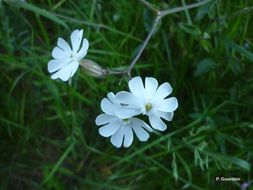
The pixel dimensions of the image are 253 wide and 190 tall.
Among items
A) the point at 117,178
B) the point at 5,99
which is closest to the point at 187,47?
the point at 117,178

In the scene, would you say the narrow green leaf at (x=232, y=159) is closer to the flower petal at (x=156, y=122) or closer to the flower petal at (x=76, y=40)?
the flower petal at (x=156, y=122)

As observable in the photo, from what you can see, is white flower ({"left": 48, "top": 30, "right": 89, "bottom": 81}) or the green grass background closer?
white flower ({"left": 48, "top": 30, "right": 89, "bottom": 81})

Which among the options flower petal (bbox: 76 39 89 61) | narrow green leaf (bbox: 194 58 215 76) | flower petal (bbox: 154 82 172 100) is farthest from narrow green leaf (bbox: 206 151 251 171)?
flower petal (bbox: 76 39 89 61)

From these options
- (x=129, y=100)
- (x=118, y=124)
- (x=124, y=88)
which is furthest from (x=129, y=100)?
(x=124, y=88)

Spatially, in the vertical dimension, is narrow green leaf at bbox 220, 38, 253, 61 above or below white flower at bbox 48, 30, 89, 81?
above

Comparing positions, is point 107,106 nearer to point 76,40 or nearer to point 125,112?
point 125,112

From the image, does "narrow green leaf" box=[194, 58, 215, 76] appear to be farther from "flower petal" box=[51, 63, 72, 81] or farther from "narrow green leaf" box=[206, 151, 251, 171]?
"flower petal" box=[51, 63, 72, 81]

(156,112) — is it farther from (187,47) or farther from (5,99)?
(5,99)
